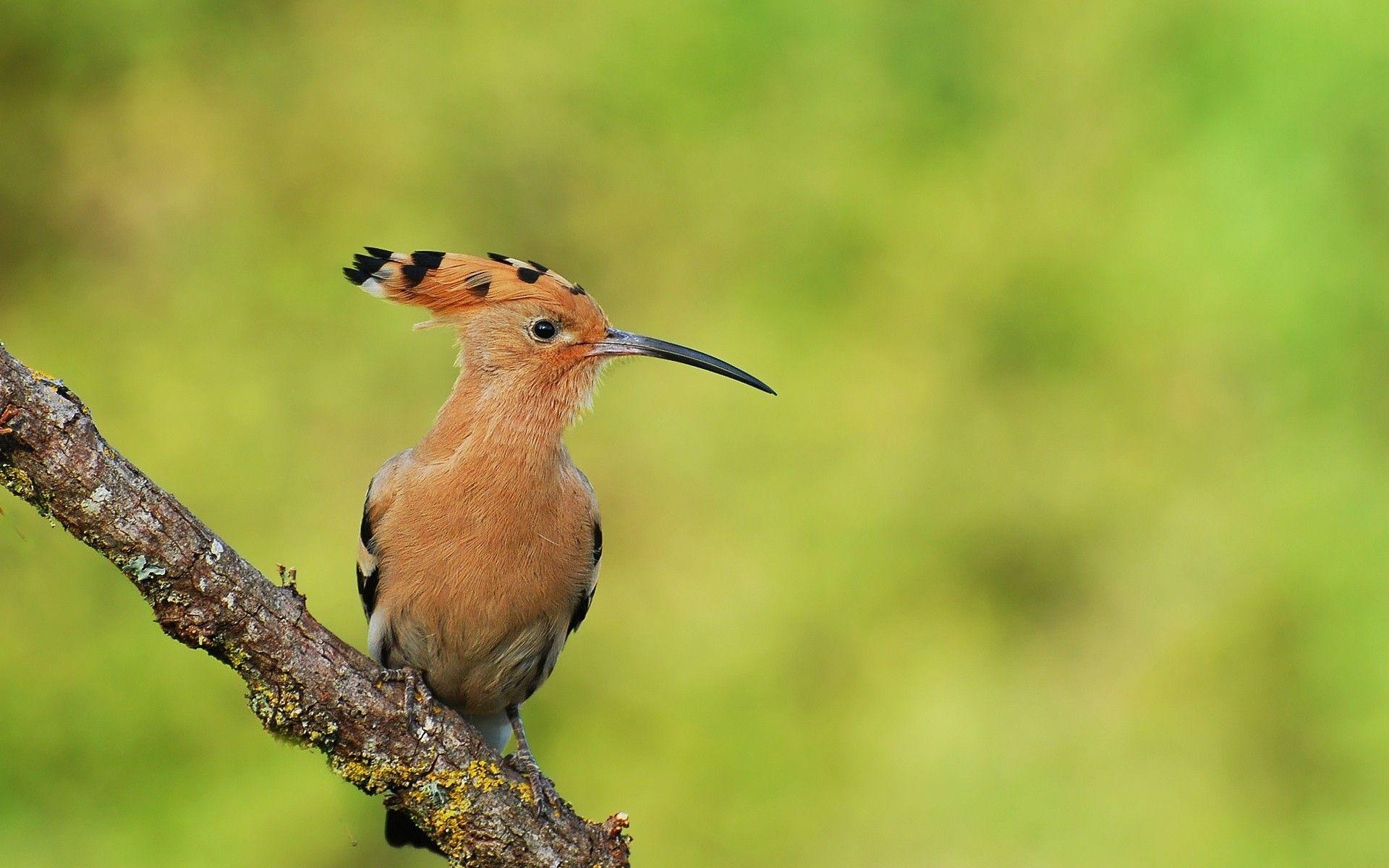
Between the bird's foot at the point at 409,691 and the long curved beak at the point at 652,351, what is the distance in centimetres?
74

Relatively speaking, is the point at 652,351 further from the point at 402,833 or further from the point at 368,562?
the point at 402,833

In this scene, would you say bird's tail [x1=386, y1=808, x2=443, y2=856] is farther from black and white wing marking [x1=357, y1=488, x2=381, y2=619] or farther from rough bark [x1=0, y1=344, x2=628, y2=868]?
rough bark [x1=0, y1=344, x2=628, y2=868]

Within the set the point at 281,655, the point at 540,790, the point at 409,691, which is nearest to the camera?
the point at 281,655

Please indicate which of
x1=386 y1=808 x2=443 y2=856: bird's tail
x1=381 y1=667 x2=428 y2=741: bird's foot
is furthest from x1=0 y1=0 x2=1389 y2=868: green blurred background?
x1=381 y1=667 x2=428 y2=741: bird's foot

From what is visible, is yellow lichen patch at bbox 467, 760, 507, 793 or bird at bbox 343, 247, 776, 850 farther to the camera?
bird at bbox 343, 247, 776, 850

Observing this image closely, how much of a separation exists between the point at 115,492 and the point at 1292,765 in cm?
354

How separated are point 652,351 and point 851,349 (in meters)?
1.98

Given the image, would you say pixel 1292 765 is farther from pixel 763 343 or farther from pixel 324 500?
pixel 324 500

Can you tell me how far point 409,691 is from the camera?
1.95m

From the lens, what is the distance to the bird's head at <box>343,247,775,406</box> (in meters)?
2.44

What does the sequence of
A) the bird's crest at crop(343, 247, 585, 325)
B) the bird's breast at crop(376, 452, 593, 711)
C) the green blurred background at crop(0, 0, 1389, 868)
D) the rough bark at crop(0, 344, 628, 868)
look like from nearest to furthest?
the rough bark at crop(0, 344, 628, 868)
the bird's breast at crop(376, 452, 593, 711)
the bird's crest at crop(343, 247, 585, 325)
the green blurred background at crop(0, 0, 1389, 868)

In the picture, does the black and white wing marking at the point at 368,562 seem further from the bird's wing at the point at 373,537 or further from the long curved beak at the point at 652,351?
the long curved beak at the point at 652,351

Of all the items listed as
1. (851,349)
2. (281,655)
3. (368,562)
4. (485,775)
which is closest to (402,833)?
(368,562)

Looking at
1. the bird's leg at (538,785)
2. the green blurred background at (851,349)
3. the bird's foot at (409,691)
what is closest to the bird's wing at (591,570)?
the bird's leg at (538,785)
